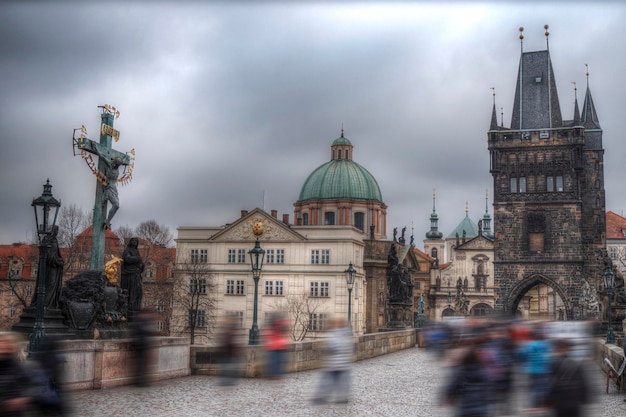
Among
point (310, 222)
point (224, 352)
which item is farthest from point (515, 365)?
point (310, 222)

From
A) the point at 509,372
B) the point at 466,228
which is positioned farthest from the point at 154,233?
the point at 466,228

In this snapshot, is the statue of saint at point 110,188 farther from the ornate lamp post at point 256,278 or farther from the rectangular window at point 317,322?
the rectangular window at point 317,322

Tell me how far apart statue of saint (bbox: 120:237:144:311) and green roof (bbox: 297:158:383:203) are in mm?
62441

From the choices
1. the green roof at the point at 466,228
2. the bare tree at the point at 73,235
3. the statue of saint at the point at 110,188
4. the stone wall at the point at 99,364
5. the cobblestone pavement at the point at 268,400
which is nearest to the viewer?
the cobblestone pavement at the point at 268,400

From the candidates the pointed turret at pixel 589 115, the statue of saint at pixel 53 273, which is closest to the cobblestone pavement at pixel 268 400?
the statue of saint at pixel 53 273

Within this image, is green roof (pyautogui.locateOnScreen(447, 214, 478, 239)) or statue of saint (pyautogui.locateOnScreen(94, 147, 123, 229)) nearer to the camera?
statue of saint (pyautogui.locateOnScreen(94, 147, 123, 229))

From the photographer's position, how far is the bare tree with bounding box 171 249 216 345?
57.1 m

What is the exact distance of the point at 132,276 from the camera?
16234mm

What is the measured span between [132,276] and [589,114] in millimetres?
62022

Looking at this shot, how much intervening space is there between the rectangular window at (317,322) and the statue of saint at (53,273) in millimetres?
43618

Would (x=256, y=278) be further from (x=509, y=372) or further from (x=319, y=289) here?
(x=319, y=289)

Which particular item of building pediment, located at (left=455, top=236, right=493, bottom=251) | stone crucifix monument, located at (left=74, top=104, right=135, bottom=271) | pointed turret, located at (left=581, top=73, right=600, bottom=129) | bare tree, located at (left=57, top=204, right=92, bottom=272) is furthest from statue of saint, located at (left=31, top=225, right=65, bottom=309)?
building pediment, located at (left=455, top=236, right=493, bottom=251)

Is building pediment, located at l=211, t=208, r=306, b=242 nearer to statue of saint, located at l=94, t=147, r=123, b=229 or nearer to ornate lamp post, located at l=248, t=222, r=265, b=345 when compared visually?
ornate lamp post, located at l=248, t=222, r=265, b=345

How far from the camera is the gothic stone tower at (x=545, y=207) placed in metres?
59.9
